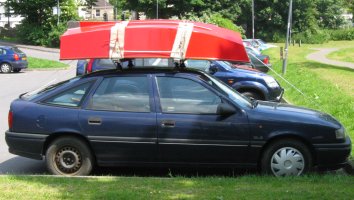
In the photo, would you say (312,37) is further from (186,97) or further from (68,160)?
(68,160)

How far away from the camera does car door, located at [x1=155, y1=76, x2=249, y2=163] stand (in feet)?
21.1

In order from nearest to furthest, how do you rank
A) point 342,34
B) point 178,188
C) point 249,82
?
1. point 178,188
2. point 249,82
3. point 342,34

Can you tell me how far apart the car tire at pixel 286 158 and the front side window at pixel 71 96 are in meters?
2.46

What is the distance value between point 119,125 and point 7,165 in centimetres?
221

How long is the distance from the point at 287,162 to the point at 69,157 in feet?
9.12

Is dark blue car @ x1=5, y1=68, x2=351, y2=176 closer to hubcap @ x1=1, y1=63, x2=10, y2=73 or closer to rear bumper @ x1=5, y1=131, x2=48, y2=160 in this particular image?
rear bumper @ x1=5, y1=131, x2=48, y2=160

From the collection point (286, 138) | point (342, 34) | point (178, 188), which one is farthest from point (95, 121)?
point (342, 34)

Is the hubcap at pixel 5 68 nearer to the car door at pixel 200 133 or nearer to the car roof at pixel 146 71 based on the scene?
the car roof at pixel 146 71

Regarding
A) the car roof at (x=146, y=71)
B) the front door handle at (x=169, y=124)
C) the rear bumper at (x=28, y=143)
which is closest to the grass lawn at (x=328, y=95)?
the car roof at (x=146, y=71)

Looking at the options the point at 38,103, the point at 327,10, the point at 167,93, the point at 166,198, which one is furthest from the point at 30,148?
the point at 327,10

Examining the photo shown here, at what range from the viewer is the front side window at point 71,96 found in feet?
22.3

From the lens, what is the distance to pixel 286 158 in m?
6.50

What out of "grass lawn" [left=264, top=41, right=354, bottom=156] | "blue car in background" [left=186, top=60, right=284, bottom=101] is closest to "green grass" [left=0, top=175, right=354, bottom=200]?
"grass lawn" [left=264, top=41, right=354, bottom=156]

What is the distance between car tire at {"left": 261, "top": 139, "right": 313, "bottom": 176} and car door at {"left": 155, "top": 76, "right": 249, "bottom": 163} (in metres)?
0.31
